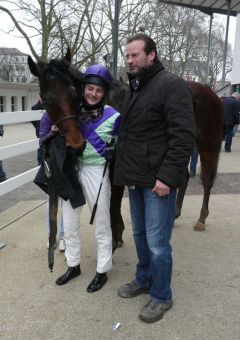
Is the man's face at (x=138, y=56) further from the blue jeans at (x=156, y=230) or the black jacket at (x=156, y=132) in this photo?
the blue jeans at (x=156, y=230)

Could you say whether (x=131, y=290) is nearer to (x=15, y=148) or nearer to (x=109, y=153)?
(x=109, y=153)

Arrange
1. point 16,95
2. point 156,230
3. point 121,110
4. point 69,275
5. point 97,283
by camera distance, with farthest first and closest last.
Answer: point 16,95 < point 121,110 < point 69,275 < point 97,283 < point 156,230

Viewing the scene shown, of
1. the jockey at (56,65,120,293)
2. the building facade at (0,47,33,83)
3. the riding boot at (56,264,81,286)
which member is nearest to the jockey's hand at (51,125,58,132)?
the jockey at (56,65,120,293)

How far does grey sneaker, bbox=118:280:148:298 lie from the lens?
3.02 m

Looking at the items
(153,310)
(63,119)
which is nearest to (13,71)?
(63,119)

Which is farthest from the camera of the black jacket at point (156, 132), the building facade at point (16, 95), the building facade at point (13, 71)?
the building facade at point (13, 71)

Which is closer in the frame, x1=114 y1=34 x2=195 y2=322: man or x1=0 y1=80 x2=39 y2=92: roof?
x1=114 y1=34 x2=195 y2=322: man

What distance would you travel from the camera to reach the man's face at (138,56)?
2434 millimetres

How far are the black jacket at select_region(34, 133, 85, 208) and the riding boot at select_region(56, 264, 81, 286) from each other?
668mm

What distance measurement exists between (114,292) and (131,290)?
16 centimetres

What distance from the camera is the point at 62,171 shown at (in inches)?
112

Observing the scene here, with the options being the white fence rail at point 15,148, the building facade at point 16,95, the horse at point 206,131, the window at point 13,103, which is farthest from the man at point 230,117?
the window at point 13,103

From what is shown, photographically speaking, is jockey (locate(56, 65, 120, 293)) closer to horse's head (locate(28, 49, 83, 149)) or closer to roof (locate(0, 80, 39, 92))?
horse's head (locate(28, 49, 83, 149))

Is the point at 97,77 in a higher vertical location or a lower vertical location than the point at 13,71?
lower
